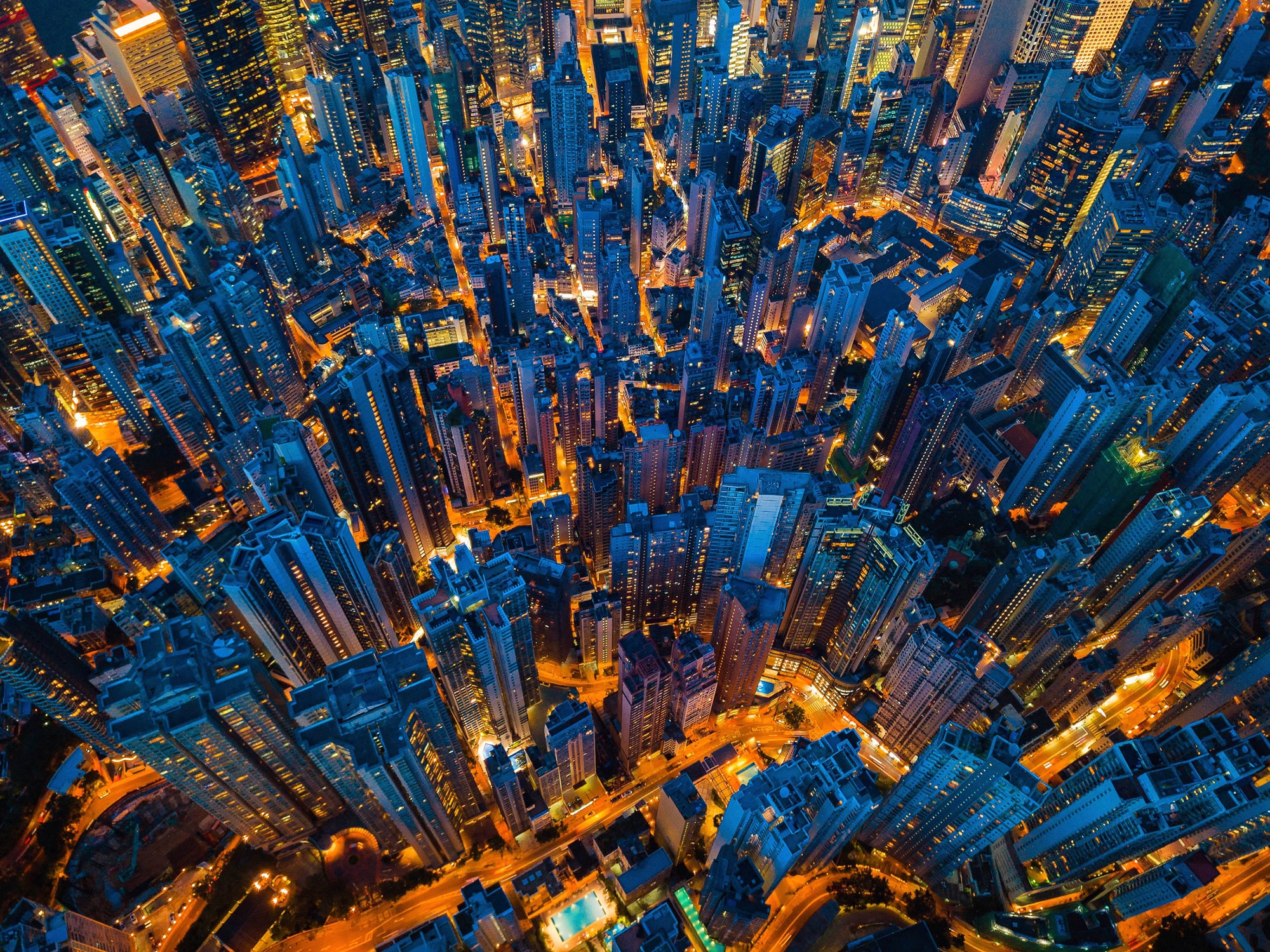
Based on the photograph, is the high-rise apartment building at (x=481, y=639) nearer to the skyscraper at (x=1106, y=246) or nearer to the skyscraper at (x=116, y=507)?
the skyscraper at (x=116, y=507)

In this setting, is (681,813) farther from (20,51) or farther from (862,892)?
(20,51)

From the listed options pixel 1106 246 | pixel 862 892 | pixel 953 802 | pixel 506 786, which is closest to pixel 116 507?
pixel 506 786

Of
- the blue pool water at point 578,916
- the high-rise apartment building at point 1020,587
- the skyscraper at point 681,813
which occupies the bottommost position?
the blue pool water at point 578,916

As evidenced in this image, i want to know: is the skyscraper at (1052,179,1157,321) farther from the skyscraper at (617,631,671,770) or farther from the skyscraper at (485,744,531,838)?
the skyscraper at (485,744,531,838)

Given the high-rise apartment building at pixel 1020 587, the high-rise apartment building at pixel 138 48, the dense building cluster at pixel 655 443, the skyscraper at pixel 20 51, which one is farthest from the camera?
the skyscraper at pixel 20 51

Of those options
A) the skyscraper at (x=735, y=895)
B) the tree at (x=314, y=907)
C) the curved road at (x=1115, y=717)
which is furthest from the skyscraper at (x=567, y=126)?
the skyscraper at (x=735, y=895)

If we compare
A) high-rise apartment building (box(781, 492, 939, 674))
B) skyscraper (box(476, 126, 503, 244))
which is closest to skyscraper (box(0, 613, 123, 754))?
high-rise apartment building (box(781, 492, 939, 674))
